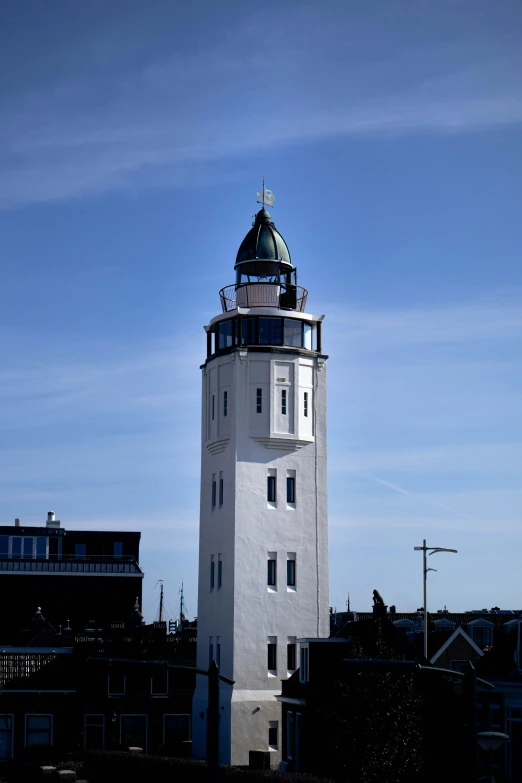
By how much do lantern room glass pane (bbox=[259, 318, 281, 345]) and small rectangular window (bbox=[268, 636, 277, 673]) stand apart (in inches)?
684

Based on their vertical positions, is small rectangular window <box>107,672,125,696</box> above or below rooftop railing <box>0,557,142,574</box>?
below

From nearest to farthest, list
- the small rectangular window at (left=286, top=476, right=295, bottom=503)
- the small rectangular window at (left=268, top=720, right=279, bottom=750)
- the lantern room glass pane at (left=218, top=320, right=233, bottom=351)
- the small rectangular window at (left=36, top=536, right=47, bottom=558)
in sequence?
the small rectangular window at (left=268, top=720, right=279, bottom=750), the small rectangular window at (left=286, top=476, right=295, bottom=503), the lantern room glass pane at (left=218, top=320, right=233, bottom=351), the small rectangular window at (left=36, top=536, right=47, bottom=558)

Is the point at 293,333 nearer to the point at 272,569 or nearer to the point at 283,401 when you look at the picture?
the point at 283,401

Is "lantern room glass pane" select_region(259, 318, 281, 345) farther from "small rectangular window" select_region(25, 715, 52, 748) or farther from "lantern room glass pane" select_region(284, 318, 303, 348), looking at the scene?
"small rectangular window" select_region(25, 715, 52, 748)

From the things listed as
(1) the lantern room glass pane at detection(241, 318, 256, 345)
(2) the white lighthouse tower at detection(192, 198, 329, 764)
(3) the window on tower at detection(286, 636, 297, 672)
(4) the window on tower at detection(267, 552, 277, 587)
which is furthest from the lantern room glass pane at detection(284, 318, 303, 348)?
(3) the window on tower at detection(286, 636, 297, 672)

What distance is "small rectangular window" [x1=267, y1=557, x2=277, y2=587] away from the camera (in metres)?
66.8

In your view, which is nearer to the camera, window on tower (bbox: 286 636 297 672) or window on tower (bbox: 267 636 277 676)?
window on tower (bbox: 267 636 277 676)

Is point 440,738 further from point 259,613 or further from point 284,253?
A: point 284,253

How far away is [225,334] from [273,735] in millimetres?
23636

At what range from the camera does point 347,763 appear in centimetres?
4888

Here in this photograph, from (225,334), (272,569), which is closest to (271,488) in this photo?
(272,569)

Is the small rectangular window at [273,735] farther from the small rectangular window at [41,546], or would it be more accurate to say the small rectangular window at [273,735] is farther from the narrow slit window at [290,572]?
the small rectangular window at [41,546]

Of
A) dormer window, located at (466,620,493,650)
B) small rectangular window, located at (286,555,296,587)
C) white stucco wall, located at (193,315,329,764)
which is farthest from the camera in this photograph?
dormer window, located at (466,620,493,650)

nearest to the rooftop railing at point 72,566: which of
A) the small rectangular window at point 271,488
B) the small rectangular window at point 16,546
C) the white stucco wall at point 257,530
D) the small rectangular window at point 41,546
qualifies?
the small rectangular window at point 16,546
